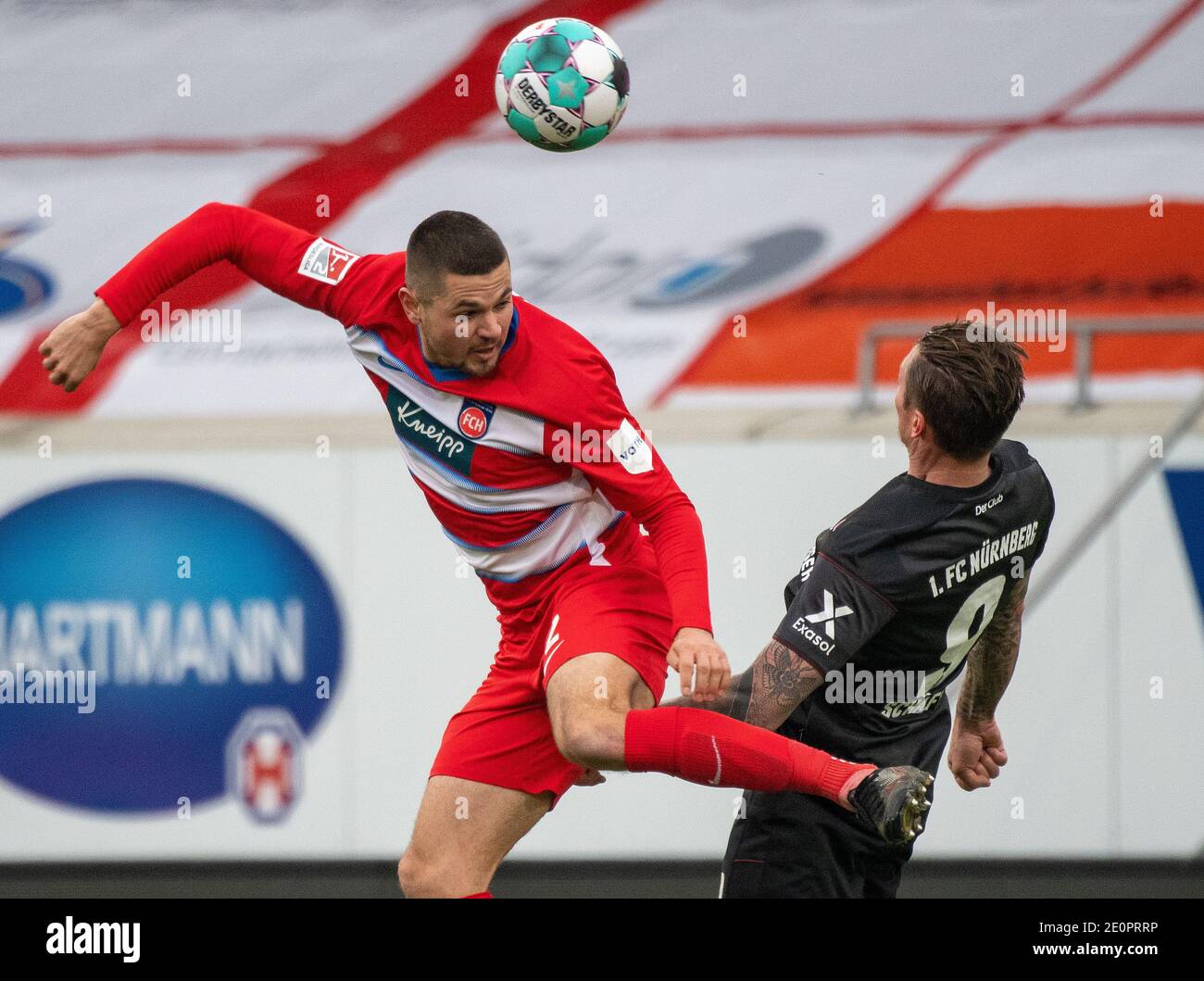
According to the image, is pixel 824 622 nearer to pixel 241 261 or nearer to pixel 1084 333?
pixel 241 261

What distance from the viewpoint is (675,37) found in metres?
9.02

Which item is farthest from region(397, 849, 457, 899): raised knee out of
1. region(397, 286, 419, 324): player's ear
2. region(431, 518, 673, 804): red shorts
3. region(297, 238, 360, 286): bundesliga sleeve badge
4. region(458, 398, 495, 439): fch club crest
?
region(297, 238, 360, 286): bundesliga sleeve badge

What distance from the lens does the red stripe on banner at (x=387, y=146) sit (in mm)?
8484

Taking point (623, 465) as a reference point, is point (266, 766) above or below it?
below

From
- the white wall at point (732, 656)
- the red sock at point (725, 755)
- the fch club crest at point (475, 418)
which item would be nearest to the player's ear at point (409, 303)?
the fch club crest at point (475, 418)

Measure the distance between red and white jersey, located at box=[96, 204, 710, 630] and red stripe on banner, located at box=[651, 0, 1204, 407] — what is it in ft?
16.2

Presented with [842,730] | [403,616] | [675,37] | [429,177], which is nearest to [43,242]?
[429,177]

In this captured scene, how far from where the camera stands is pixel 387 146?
8.91 metres

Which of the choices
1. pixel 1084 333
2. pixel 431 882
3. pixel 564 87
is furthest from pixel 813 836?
pixel 1084 333

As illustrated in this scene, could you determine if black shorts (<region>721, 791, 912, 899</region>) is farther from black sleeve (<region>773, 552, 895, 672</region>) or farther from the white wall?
the white wall

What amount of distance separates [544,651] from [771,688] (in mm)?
563

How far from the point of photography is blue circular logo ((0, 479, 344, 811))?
5.55 m

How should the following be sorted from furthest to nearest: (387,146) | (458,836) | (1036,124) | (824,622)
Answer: (387,146) → (1036,124) → (458,836) → (824,622)

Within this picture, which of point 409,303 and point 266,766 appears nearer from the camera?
point 409,303
